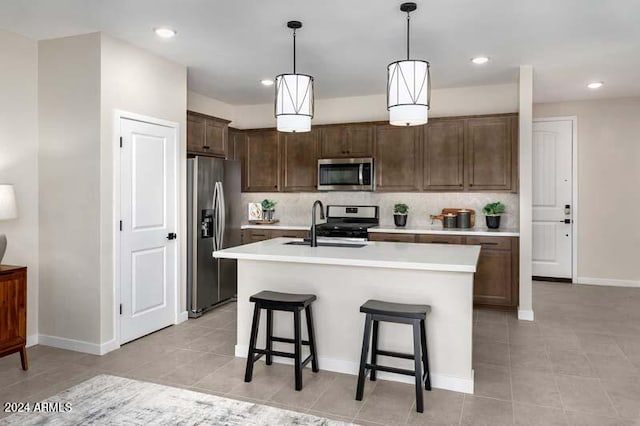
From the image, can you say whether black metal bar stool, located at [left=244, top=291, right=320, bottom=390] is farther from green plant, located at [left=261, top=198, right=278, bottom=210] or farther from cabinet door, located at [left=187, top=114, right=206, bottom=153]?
green plant, located at [left=261, top=198, right=278, bottom=210]

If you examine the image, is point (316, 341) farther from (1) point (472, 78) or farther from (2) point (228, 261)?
(1) point (472, 78)

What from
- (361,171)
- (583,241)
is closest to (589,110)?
(583,241)

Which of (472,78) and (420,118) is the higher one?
(472,78)

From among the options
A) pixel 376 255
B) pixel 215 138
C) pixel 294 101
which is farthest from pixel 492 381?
pixel 215 138

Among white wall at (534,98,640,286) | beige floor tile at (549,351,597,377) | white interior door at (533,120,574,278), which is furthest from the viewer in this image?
white interior door at (533,120,574,278)

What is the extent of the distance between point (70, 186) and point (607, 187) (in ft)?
21.9

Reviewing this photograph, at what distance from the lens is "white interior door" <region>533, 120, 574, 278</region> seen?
6703 mm

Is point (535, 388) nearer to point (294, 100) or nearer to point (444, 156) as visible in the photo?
point (294, 100)

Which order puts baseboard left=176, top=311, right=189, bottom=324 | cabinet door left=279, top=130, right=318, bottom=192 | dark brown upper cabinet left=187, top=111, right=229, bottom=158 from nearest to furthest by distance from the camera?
baseboard left=176, top=311, right=189, bottom=324, dark brown upper cabinet left=187, top=111, right=229, bottom=158, cabinet door left=279, top=130, right=318, bottom=192

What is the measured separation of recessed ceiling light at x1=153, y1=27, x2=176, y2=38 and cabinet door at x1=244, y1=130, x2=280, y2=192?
266 cm

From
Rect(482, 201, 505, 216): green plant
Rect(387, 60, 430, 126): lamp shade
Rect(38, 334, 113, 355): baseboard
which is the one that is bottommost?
Rect(38, 334, 113, 355): baseboard

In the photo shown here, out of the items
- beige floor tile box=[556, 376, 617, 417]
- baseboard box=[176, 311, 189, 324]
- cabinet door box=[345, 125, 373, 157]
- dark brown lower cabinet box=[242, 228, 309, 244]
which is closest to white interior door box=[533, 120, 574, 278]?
cabinet door box=[345, 125, 373, 157]

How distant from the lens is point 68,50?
384 centimetres

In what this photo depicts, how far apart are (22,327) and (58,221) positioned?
91 cm
